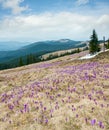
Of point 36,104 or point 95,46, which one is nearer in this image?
point 36,104

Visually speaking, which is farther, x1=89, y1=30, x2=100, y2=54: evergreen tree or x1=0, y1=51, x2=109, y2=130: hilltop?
x1=89, y1=30, x2=100, y2=54: evergreen tree

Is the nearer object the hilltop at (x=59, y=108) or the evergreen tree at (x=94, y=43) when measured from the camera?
the hilltop at (x=59, y=108)

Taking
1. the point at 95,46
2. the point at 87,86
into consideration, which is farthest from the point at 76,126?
the point at 95,46

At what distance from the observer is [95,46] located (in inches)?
3883

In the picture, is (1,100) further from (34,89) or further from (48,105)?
(48,105)

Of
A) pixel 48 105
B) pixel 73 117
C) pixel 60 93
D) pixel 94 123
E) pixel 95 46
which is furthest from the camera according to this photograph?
pixel 95 46

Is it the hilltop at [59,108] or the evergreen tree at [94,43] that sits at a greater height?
the evergreen tree at [94,43]

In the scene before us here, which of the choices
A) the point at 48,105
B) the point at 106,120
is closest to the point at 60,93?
the point at 48,105

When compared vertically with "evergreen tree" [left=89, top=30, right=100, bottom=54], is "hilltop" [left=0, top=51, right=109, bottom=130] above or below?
below

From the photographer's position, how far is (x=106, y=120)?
28.0 feet

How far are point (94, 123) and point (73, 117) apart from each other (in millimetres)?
1120

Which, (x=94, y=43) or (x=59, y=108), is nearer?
(x=59, y=108)

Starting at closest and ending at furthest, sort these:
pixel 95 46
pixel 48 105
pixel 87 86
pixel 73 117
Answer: pixel 73 117
pixel 48 105
pixel 87 86
pixel 95 46

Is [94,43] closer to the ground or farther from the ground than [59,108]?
farther from the ground
